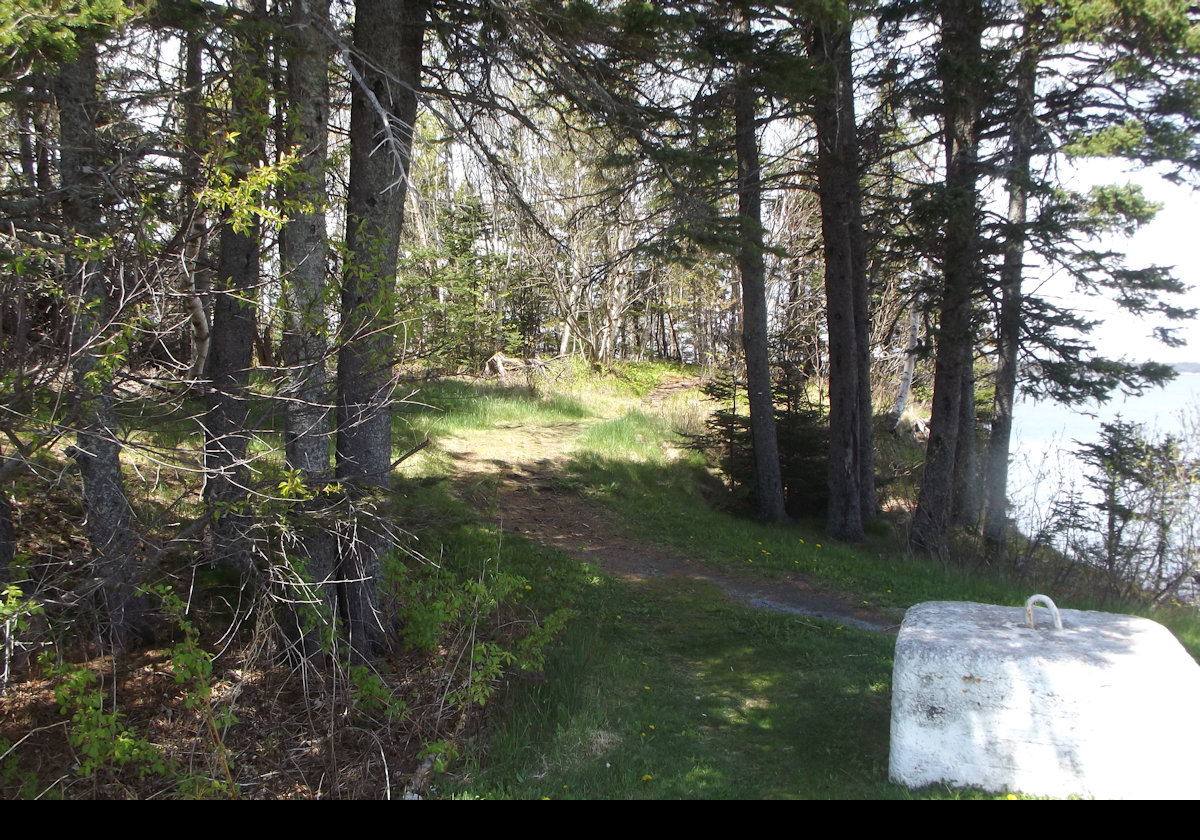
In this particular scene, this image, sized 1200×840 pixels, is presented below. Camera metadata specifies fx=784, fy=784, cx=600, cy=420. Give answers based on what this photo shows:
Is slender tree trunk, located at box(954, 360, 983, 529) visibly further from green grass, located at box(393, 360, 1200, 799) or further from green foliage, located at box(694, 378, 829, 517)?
green grass, located at box(393, 360, 1200, 799)

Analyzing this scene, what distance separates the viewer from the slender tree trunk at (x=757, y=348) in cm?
1199

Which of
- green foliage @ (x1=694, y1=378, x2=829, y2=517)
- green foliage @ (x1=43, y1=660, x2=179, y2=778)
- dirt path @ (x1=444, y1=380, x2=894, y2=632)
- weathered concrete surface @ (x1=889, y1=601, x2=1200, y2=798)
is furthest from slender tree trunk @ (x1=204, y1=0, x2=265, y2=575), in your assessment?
green foliage @ (x1=694, y1=378, x2=829, y2=517)

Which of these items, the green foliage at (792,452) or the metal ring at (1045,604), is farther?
the green foliage at (792,452)

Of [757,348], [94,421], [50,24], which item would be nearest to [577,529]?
[757,348]

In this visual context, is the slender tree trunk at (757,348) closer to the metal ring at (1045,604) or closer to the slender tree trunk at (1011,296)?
the slender tree trunk at (1011,296)

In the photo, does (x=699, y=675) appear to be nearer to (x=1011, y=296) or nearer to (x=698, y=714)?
(x=698, y=714)

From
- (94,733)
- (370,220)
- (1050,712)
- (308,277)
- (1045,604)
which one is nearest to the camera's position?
(94,733)

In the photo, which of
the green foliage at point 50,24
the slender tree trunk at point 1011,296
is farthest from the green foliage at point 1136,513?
the green foliage at point 50,24

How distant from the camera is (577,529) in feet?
35.9

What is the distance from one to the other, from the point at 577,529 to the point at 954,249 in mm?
6804

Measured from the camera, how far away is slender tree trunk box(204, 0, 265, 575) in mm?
4586

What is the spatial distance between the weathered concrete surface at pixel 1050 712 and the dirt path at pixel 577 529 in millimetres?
3563

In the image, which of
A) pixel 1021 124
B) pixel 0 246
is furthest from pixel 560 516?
pixel 1021 124

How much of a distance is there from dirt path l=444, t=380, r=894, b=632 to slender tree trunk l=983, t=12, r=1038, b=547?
17.8 feet
